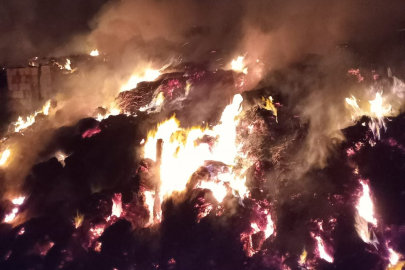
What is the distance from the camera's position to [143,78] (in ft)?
45.4

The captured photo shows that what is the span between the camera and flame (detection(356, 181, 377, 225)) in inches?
371

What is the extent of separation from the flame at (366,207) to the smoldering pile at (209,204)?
167 mm

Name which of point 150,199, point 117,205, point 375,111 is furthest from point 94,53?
point 375,111

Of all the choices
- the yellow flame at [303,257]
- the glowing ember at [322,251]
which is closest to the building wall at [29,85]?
the yellow flame at [303,257]

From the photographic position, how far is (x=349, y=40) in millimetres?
12406

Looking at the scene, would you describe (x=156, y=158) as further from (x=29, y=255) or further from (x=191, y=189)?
(x=29, y=255)

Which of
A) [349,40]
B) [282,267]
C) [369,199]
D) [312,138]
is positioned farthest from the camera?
[349,40]

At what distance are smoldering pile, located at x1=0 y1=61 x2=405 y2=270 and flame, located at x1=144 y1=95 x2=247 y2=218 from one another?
235mm

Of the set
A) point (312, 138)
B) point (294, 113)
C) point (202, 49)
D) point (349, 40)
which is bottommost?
point (312, 138)

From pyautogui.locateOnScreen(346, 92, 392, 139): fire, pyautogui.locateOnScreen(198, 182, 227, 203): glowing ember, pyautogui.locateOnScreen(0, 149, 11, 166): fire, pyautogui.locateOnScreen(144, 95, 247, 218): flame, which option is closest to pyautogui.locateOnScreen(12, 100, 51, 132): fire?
pyautogui.locateOnScreen(0, 149, 11, 166): fire

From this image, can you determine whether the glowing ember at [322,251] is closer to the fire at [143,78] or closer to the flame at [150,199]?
the flame at [150,199]

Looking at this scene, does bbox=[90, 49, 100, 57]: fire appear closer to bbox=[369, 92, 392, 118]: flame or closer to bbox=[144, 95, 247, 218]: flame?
bbox=[144, 95, 247, 218]: flame

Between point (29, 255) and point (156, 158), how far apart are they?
4.54 m

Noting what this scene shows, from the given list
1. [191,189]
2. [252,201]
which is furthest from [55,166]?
[252,201]
